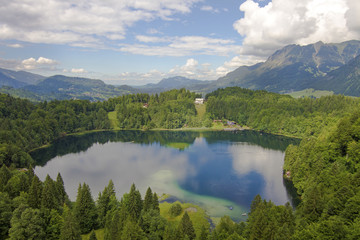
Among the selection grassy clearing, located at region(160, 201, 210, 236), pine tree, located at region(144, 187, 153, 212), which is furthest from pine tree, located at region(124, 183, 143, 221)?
grassy clearing, located at region(160, 201, 210, 236)

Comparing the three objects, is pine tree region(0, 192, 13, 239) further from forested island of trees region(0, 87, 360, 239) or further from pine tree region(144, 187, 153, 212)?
pine tree region(144, 187, 153, 212)

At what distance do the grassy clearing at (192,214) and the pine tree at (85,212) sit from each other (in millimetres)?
14541

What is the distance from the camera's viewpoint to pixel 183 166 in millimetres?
82188

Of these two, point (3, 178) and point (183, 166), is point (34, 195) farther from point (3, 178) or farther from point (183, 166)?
point (183, 166)

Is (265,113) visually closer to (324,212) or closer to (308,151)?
(308,151)

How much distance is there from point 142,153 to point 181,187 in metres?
39.6

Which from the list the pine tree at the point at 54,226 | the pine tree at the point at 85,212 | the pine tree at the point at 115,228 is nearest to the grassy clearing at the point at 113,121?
the pine tree at the point at 85,212

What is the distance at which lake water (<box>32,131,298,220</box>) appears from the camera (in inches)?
2373

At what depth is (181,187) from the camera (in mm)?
64250

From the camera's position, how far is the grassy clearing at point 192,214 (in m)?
45.4

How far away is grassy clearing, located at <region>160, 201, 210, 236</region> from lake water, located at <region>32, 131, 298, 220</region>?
9.06ft

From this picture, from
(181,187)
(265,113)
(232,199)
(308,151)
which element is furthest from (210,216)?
(265,113)

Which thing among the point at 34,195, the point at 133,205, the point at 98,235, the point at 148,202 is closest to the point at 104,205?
the point at 98,235

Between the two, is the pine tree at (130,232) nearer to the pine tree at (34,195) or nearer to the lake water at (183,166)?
the pine tree at (34,195)
